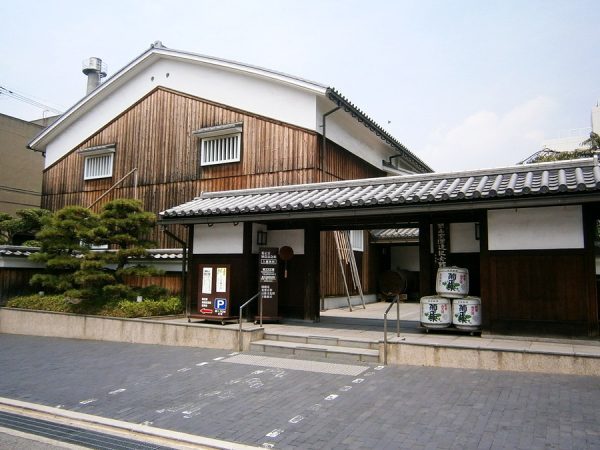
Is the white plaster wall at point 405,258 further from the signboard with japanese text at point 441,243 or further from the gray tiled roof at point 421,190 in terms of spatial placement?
the signboard with japanese text at point 441,243

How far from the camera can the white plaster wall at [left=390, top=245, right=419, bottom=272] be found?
924 inches

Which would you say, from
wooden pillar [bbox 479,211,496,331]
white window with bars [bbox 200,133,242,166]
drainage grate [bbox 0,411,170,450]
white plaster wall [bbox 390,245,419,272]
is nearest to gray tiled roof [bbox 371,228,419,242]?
white plaster wall [bbox 390,245,419,272]

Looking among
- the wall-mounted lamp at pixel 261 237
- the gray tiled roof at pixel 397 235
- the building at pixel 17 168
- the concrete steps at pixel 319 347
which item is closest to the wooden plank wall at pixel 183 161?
the gray tiled roof at pixel 397 235

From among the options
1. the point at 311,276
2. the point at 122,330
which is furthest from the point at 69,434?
the point at 311,276

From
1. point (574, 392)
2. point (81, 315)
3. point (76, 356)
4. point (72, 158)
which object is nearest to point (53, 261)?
point (81, 315)

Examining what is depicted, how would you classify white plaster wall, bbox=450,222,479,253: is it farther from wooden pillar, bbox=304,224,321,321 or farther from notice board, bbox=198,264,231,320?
notice board, bbox=198,264,231,320

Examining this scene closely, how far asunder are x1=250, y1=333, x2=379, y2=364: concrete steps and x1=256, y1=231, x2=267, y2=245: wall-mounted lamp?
3.01 meters

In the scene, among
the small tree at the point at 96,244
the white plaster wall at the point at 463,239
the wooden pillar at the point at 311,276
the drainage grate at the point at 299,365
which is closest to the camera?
the drainage grate at the point at 299,365

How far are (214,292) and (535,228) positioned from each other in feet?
25.1

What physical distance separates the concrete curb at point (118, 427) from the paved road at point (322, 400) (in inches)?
6.7

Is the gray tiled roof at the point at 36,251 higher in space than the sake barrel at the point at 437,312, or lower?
higher

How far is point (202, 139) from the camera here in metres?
18.4

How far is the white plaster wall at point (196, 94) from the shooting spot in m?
16.3

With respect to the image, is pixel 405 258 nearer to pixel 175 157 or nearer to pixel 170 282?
pixel 175 157
